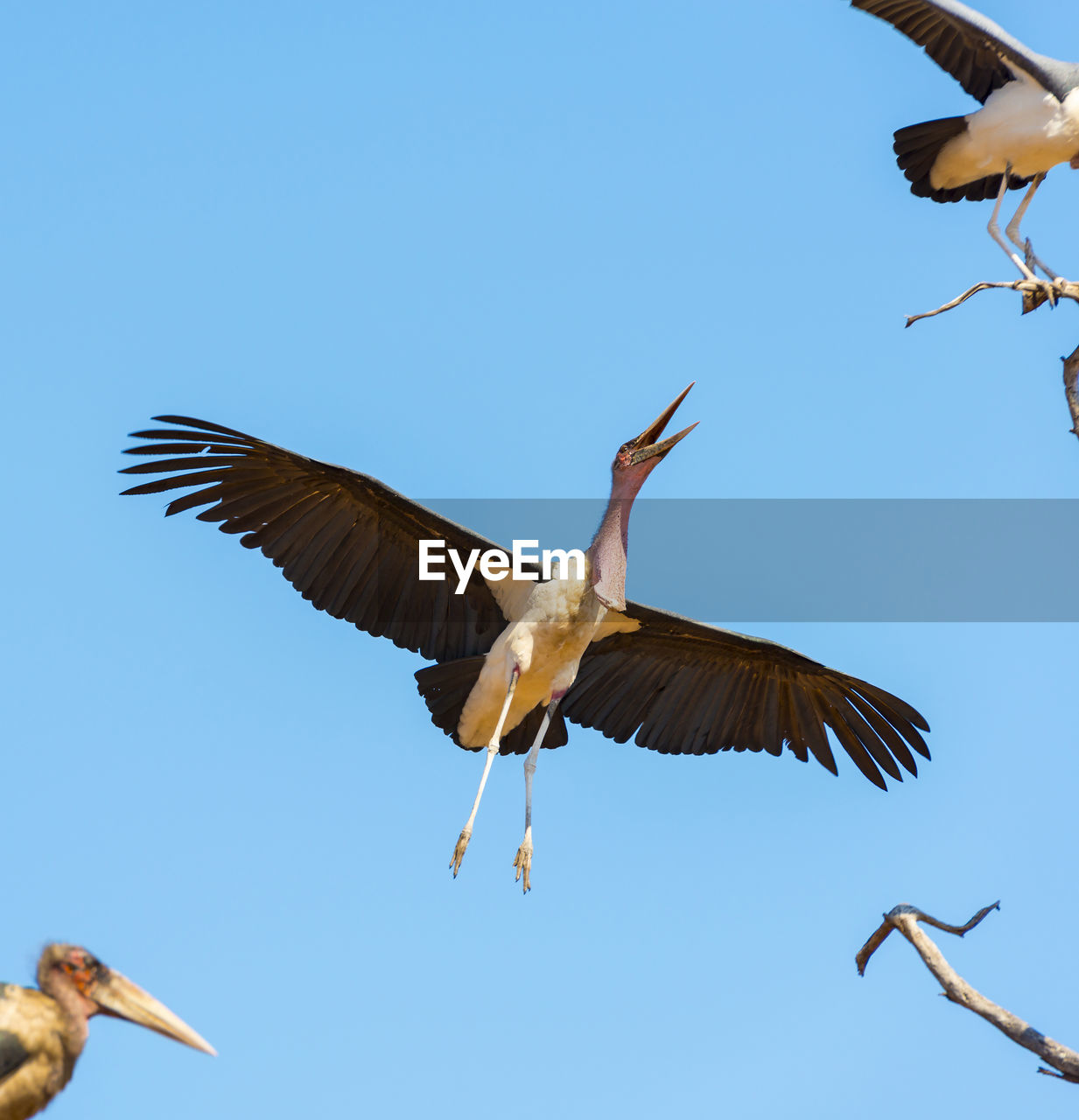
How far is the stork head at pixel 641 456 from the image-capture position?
1213cm

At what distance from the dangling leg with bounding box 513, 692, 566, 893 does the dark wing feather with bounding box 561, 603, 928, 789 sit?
0.73 m

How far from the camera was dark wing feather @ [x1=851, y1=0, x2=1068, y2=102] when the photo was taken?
1144cm

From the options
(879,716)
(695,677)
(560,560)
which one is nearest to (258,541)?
(560,560)

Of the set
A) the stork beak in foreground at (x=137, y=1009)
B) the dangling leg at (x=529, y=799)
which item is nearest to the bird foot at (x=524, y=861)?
the dangling leg at (x=529, y=799)

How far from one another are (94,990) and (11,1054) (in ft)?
1.51

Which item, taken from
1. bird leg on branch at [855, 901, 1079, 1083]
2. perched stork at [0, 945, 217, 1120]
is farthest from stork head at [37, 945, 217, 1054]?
bird leg on branch at [855, 901, 1079, 1083]

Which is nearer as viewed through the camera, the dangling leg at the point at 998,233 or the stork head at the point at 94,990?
the stork head at the point at 94,990

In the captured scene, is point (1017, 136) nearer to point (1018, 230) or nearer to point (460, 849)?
point (1018, 230)

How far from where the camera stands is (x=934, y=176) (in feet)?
39.4

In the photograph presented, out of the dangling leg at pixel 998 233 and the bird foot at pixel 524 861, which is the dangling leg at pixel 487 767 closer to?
the bird foot at pixel 524 861

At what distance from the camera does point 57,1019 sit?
22.9 feet

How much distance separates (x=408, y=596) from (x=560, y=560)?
110cm

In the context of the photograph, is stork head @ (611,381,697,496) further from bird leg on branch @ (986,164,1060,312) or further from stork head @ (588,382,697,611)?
bird leg on branch @ (986,164,1060,312)

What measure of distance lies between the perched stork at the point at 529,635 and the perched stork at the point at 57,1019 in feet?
12.0
